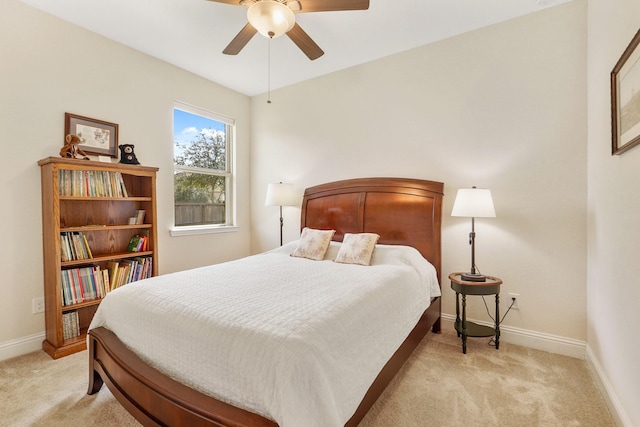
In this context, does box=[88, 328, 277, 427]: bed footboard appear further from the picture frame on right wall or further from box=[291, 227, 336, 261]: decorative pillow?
the picture frame on right wall

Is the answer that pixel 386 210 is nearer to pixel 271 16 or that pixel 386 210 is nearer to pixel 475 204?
pixel 475 204

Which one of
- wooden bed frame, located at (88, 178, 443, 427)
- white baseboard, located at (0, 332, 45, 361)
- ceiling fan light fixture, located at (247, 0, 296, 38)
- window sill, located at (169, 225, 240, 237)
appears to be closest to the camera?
wooden bed frame, located at (88, 178, 443, 427)

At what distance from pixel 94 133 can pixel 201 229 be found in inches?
58.6

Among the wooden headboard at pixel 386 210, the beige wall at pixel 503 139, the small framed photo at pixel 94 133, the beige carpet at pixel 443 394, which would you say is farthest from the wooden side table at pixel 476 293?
the small framed photo at pixel 94 133

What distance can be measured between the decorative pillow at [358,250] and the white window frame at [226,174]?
193 centimetres

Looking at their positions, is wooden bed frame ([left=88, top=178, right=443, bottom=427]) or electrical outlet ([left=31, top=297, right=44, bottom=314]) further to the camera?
electrical outlet ([left=31, top=297, right=44, bottom=314])

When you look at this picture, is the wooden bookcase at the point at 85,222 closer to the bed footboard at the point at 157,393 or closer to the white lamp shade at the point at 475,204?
the bed footboard at the point at 157,393

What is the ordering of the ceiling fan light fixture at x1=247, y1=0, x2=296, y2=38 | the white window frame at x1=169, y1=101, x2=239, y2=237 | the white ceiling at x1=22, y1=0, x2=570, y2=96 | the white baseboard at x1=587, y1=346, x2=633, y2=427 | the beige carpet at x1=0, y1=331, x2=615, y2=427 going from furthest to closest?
1. the white window frame at x1=169, y1=101, x2=239, y2=237
2. the white ceiling at x1=22, y1=0, x2=570, y2=96
3. the ceiling fan light fixture at x1=247, y1=0, x2=296, y2=38
4. the beige carpet at x1=0, y1=331, x2=615, y2=427
5. the white baseboard at x1=587, y1=346, x2=633, y2=427

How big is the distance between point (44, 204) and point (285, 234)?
8.08 ft

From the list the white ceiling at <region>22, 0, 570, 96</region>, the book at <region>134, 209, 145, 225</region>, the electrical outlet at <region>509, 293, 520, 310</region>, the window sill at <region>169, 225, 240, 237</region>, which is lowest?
the electrical outlet at <region>509, 293, 520, 310</region>

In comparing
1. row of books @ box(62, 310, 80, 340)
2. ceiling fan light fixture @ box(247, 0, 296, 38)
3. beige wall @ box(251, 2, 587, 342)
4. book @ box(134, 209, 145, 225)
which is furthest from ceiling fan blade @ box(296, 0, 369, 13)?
row of books @ box(62, 310, 80, 340)

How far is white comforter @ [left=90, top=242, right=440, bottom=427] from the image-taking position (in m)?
1.13

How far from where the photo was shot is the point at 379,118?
336cm

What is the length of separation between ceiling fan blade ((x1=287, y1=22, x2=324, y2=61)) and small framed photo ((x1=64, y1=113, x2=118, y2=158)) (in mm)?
2039
